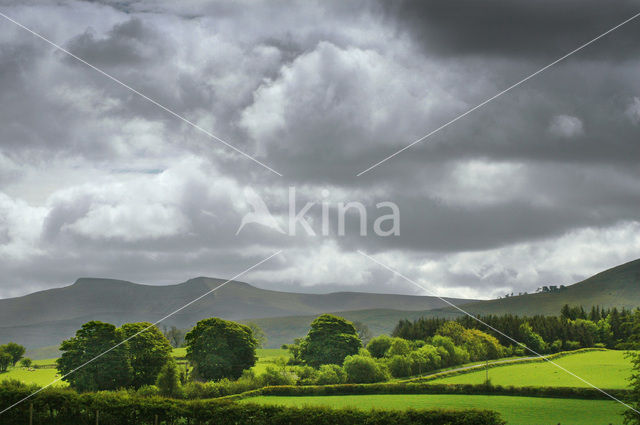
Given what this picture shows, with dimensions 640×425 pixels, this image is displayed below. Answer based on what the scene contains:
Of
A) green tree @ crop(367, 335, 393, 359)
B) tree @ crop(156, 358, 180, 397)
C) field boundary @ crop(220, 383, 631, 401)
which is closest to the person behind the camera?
field boundary @ crop(220, 383, 631, 401)

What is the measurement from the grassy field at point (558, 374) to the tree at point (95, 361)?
151ft

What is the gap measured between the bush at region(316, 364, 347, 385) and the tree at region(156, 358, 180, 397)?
1983 cm

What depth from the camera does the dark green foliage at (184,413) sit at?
150ft

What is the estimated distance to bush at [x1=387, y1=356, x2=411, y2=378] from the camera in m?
103

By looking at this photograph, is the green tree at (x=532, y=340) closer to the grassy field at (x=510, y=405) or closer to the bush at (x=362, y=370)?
the bush at (x=362, y=370)

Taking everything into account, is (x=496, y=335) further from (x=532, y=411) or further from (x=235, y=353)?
(x=532, y=411)

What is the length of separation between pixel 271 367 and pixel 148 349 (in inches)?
722

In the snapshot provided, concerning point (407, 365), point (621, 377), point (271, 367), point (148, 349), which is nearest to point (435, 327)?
point (407, 365)

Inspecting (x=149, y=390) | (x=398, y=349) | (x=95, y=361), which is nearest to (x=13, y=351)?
(x=95, y=361)

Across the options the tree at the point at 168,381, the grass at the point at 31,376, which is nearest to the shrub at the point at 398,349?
the tree at the point at 168,381

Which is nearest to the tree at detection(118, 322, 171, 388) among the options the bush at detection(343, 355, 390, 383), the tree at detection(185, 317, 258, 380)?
the tree at detection(185, 317, 258, 380)

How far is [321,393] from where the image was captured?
8300 centimetres

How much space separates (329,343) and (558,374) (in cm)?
4031

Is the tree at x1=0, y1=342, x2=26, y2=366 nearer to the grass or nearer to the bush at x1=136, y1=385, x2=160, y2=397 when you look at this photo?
the grass
